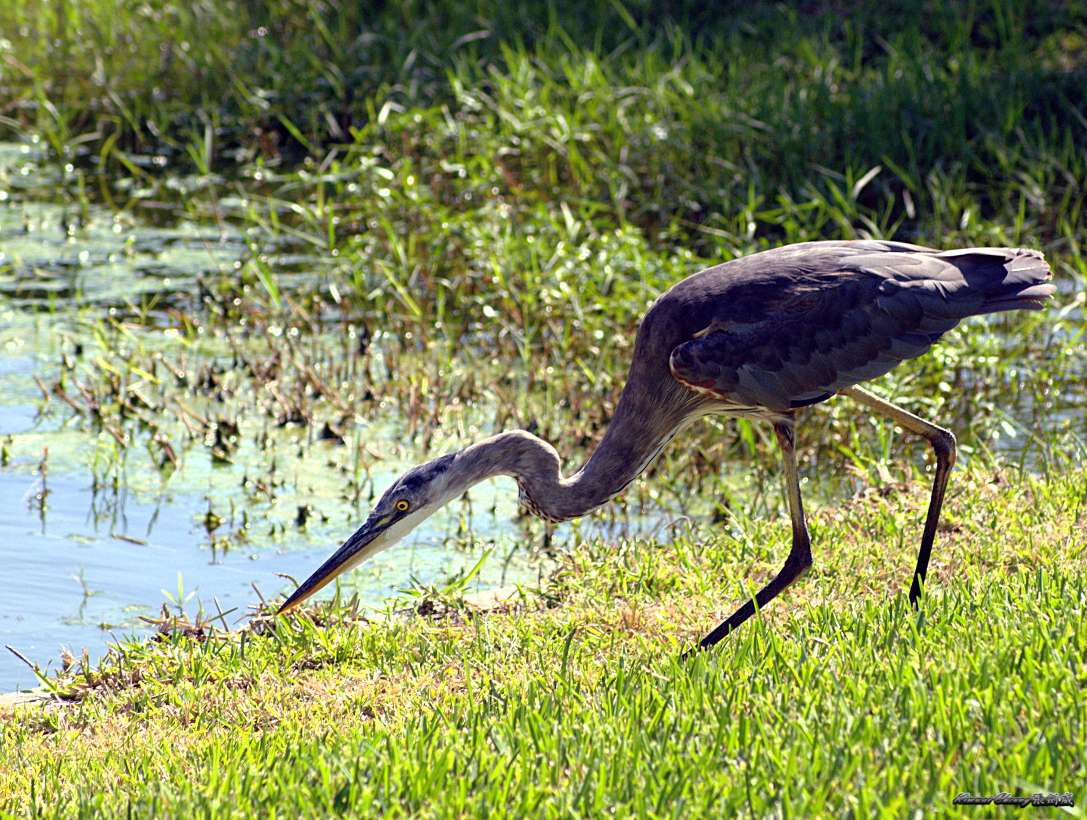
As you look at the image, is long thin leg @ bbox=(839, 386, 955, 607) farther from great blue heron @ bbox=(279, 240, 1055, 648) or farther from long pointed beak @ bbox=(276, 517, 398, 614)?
long pointed beak @ bbox=(276, 517, 398, 614)

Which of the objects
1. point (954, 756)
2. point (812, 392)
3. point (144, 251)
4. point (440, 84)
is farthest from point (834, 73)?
point (954, 756)

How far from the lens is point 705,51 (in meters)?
10.4

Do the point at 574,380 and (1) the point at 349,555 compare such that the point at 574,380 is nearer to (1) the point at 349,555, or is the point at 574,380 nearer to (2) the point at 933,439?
(2) the point at 933,439

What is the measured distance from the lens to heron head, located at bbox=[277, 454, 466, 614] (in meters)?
4.24

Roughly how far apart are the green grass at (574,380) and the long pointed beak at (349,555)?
0.25 meters

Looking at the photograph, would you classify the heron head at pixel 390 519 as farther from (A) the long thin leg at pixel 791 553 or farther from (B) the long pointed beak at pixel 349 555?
(A) the long thin leg at pixel 791 553

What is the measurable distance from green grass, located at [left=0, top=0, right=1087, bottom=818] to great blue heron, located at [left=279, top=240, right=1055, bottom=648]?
437 mm

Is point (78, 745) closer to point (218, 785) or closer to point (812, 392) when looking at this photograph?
point (218, 785)

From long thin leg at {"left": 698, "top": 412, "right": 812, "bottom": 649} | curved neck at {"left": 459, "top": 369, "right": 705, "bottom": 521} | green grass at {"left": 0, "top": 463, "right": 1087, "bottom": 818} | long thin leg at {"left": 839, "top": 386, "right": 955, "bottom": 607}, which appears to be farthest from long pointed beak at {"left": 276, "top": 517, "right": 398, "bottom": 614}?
long thin leg at {"left": 839, "top": 386, "right": 955, "bottom": 607}

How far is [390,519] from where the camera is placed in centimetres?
430

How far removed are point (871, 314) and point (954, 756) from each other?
6.06 ft

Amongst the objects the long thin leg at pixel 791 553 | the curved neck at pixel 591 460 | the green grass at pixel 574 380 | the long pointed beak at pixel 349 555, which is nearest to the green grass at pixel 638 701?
the green grass at pixel 574 380

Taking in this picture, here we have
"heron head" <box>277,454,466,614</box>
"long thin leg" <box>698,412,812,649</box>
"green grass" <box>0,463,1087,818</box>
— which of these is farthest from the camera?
"heron head" <box>277,454,466,614</box>

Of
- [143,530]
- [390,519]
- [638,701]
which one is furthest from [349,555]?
[143,530]
